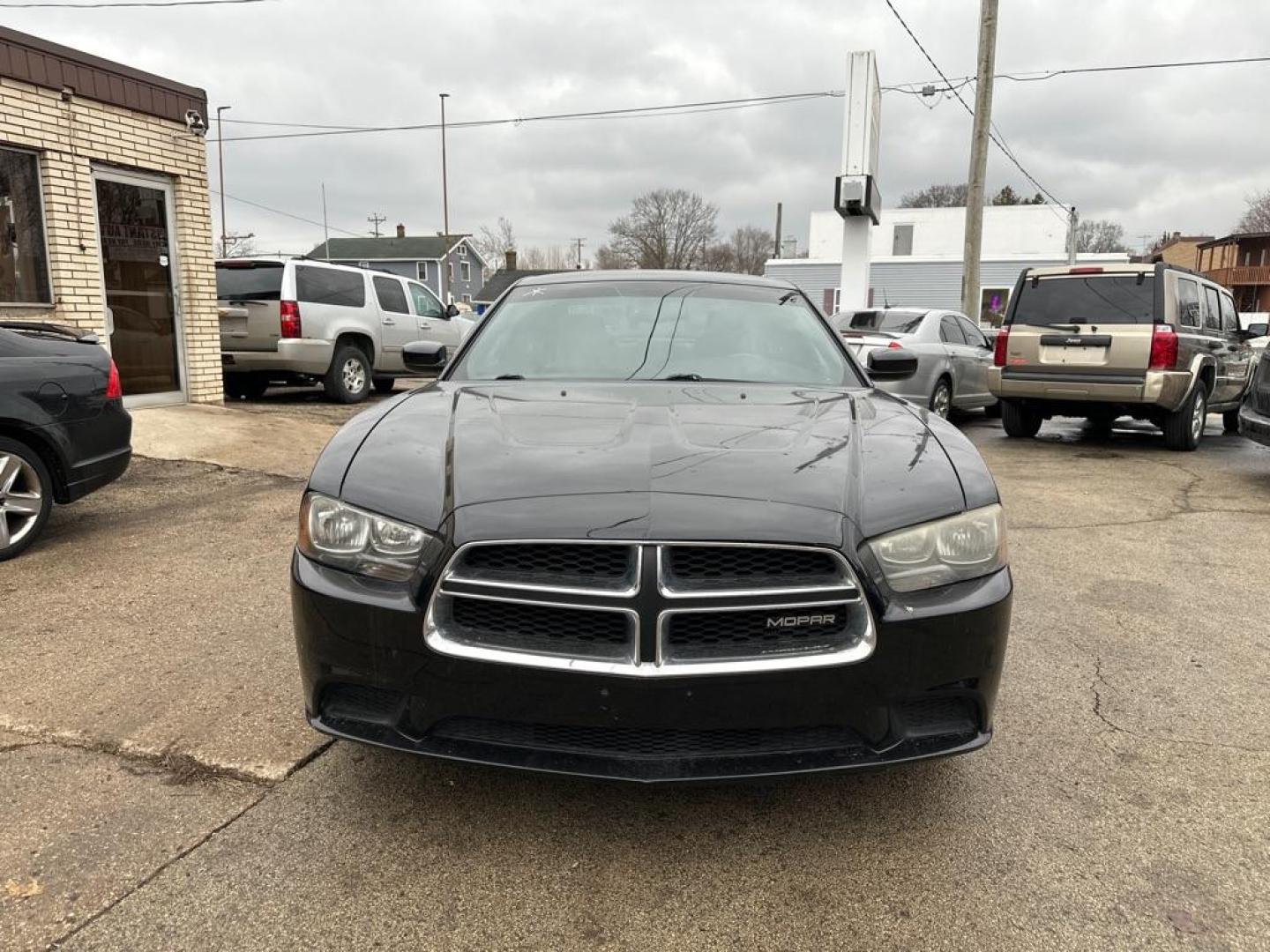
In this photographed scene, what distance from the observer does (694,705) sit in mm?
2043

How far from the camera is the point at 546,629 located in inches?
83.0

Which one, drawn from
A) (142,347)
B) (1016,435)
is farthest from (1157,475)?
(142,347)

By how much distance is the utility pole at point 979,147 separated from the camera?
15828mm

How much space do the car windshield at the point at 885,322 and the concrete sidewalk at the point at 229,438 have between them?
6238mm

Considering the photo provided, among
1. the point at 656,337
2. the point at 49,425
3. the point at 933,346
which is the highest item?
the point at 656,337

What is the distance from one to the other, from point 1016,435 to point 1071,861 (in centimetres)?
895

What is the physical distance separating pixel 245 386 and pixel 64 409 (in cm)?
784

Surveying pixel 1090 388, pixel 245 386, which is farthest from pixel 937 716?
pixel 245 386

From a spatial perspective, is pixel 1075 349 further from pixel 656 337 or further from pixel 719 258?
pixel 719 258

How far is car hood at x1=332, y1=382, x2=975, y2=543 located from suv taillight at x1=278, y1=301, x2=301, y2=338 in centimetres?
902

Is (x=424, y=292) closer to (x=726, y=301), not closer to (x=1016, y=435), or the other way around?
(x=1016, y=435)

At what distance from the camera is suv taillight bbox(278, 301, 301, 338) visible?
11047mm

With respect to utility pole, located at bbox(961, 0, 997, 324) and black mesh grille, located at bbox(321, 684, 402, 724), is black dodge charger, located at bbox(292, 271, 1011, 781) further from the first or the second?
utility pole, located at bbox(961, 0, 997, 324)

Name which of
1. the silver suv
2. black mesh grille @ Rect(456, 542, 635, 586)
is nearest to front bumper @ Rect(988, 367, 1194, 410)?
the silver suv
